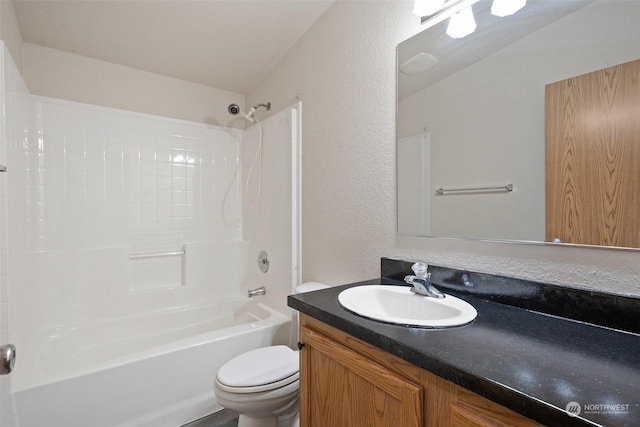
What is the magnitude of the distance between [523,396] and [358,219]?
1.12 metres

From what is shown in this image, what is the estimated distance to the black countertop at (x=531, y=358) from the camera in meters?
0.45

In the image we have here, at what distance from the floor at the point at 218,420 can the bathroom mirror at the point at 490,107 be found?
1.50m

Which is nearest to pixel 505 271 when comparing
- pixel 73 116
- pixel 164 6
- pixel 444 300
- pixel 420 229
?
pixel 444 300

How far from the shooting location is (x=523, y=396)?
0.47m

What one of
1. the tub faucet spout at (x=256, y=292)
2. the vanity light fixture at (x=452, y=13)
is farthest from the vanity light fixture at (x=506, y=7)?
the tub faucet spout at (x=256, y=292)

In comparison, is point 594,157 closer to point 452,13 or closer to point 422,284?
point 422,284

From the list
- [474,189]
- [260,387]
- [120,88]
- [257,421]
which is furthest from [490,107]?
[120,88]

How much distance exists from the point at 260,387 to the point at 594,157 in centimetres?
148

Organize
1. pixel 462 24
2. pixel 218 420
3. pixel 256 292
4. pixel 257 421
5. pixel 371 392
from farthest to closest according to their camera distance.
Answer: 1. pixel 256 292
2. pixel 218 420
3. pixel 257 421
4. pixel 462 24
5. pixel 371 392

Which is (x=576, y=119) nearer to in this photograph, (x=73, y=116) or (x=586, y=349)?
(x=586, y=349)

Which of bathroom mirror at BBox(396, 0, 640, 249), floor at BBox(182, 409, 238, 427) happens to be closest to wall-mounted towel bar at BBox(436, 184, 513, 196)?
bathroom mirror at BBox(396, 0, 640, 249)

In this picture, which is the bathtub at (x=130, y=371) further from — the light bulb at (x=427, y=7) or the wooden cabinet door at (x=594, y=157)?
the light bulb at (x=427, y=7)

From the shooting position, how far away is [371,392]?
2.53 ft

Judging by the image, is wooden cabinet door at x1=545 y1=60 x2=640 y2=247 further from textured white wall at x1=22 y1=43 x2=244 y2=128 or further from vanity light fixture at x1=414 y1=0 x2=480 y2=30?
textured white wall at x1=22 y1=43 x2=244 y2=128
